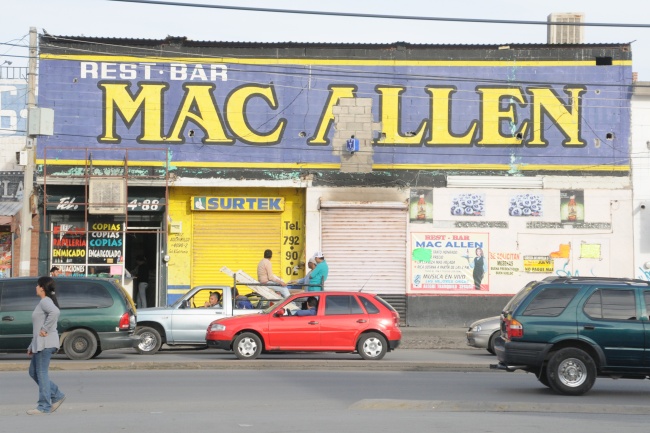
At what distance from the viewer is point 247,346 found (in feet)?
66.5

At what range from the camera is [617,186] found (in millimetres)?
30609

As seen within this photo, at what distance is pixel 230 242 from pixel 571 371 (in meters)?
16.4

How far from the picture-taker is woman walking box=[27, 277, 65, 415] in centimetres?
1285

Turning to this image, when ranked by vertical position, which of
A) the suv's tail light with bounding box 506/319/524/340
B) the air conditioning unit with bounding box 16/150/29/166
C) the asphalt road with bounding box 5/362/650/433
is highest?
the air conditioning unit with bounding box 16/150/29/166

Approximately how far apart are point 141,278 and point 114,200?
256 centimetres

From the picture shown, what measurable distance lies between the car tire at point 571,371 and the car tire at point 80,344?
937 cm

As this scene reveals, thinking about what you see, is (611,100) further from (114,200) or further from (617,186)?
(114,200)

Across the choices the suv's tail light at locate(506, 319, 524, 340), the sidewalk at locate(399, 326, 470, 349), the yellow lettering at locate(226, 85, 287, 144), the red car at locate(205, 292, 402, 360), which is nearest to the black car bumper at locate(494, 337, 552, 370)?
the suv's tail light at locate(506, 319, 524, 340)

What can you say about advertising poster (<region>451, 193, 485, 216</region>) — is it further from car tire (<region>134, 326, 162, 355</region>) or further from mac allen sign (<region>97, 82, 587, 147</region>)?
car tire (<region>134, 326, 162, 355</region>)

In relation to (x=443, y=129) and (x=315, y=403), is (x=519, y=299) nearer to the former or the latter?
(x=315, y=403)

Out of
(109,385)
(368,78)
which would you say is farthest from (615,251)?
(109,385)

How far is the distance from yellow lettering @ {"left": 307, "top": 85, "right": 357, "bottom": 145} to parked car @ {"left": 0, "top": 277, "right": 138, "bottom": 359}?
35.9 feet

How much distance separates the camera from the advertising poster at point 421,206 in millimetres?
30375

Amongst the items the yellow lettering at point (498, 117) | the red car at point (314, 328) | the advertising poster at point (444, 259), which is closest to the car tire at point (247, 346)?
the red car at point (314, 328)
